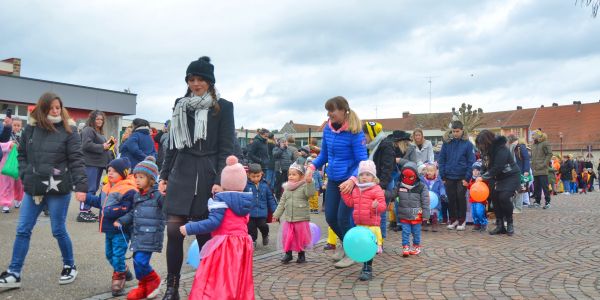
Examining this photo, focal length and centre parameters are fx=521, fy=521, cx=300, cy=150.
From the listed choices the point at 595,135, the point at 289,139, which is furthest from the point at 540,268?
the point at 595,135

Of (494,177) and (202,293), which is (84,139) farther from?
(494,177)

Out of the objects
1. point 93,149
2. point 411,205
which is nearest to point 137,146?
point 93,149

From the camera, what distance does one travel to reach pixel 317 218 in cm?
1116

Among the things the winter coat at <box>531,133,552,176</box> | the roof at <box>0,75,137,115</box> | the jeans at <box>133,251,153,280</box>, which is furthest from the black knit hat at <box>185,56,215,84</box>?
the roof at <box>0,75,137,115</box>

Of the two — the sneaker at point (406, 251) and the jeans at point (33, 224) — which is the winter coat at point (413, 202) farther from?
the jeans at point (33, 224)

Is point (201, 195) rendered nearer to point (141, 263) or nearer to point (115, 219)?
point (141, 263)

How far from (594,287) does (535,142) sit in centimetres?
1058

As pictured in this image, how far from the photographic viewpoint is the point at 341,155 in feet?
19.5

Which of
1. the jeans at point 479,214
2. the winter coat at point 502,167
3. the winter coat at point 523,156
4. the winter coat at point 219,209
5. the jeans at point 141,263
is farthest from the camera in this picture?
the winter coat at point 523,156

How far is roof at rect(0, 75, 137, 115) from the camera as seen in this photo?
29500 millimetres

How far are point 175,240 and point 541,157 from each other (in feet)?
41.9

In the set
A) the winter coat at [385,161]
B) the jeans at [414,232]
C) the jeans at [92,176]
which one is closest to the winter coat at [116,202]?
the winter coat at [385,161]

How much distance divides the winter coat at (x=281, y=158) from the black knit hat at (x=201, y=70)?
9751mm

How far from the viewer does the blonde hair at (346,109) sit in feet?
19.2
